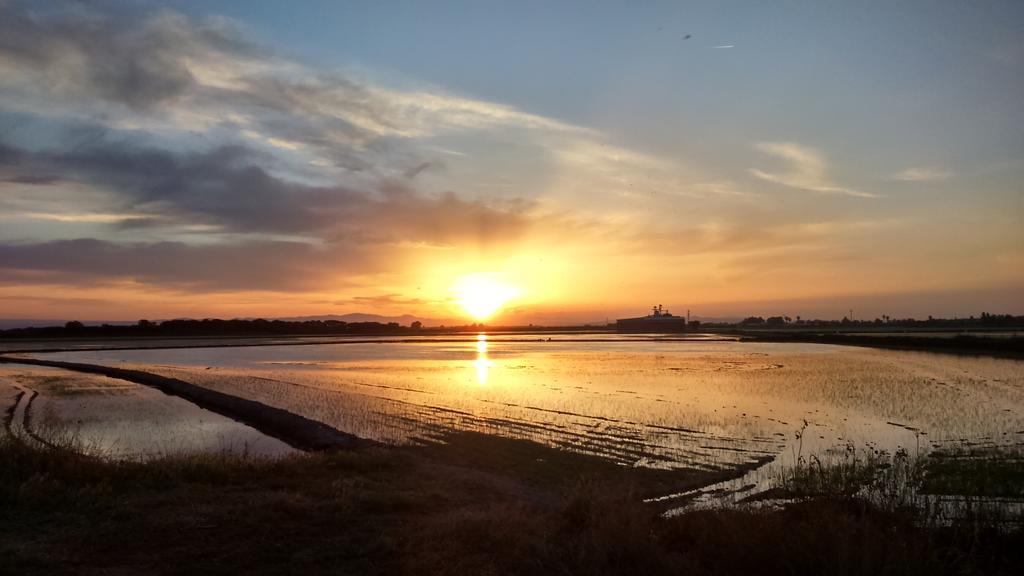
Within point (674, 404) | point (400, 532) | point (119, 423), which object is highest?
point (400, 532)

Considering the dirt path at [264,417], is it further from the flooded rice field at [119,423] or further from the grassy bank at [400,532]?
the grassy bank at [400,532]

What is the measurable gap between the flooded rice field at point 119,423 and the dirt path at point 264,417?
0.47 m

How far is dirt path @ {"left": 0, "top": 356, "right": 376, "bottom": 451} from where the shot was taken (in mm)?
18562

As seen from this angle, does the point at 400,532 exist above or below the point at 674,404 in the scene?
above

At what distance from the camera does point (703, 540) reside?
8.40 m

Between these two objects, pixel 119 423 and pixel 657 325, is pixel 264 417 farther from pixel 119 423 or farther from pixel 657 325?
pixel 657 325

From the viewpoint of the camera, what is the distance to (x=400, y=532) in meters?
9.23

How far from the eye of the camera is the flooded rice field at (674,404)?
61.6ft

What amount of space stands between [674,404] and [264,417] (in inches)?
605

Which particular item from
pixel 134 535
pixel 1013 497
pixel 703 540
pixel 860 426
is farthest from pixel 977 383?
pixel 134 535

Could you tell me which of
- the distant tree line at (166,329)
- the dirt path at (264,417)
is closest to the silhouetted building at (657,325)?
the distant tree line at (166,329)

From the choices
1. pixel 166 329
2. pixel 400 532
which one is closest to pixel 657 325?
pixel 166 329

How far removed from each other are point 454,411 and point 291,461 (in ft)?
39.3

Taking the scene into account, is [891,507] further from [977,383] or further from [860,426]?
[977,383]
